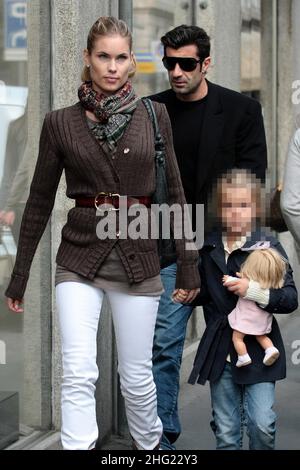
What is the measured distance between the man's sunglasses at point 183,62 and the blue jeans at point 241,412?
1.48m

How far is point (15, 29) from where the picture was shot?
19.4 feet

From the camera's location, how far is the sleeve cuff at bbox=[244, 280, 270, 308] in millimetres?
5043

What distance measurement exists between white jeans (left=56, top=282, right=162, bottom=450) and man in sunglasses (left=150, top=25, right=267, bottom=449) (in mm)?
678

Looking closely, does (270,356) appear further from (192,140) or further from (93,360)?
(192,140)

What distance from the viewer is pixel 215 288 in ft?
17.2

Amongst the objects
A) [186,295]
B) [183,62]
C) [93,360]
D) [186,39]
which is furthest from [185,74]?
[93,360]

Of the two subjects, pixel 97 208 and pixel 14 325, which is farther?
pixel 14 325

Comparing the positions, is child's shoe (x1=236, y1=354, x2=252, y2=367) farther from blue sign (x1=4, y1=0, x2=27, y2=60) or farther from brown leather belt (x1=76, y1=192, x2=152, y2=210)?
blue sign (x1=4, y1=0, x2=27, y2=60)

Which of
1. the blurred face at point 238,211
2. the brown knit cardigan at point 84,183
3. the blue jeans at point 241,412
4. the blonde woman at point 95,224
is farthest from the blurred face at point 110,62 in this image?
the blue jeans at point 241,412

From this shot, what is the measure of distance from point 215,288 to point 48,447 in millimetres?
1272

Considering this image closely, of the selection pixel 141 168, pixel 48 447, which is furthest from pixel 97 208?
pixel 48 447

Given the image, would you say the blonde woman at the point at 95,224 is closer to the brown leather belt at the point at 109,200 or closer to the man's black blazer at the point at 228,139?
the brown leather belt at the point at 109,200

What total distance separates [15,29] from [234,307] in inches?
69.6
